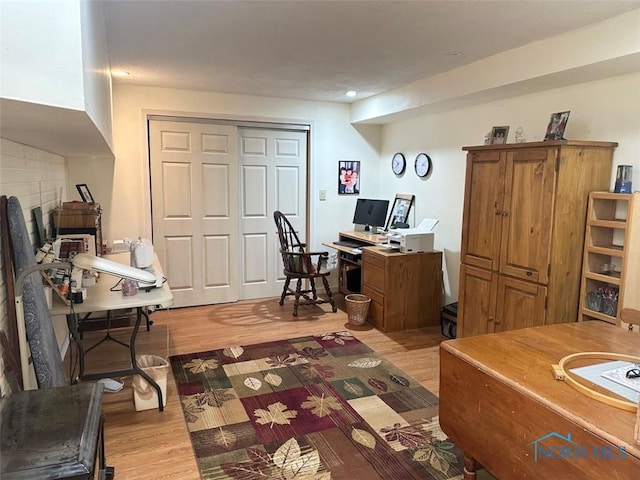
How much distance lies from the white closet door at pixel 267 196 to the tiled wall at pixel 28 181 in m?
1.94

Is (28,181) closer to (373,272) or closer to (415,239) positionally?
(373,272)

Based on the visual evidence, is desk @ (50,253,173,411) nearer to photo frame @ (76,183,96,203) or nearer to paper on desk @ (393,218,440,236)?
photo frame @ (76,183,96,203)

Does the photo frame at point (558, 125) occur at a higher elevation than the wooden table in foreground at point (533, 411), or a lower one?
higher

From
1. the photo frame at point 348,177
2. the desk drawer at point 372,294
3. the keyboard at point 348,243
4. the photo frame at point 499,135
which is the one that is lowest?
the desk drawer at point 372,294

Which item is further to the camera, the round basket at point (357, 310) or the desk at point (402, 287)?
the round basket at point (357, 310)

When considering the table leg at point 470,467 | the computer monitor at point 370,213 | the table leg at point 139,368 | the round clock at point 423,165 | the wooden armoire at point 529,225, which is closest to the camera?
the table leg at point 470,467

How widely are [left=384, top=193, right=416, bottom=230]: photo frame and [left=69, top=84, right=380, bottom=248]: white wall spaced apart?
0.55 meters

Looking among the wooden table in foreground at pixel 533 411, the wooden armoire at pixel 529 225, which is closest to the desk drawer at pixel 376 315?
the wooden armoire at pixel 529 225

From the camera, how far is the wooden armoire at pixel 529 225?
2.68 metres

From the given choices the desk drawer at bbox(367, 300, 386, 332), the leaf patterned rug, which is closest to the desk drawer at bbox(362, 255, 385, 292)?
the desk drawer at bbox(367, 300, 386, 332)

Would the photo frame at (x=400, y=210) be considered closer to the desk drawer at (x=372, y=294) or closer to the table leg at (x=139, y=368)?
the desk drawer at (x=372, y=294)

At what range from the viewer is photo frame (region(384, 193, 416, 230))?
4.86 metres

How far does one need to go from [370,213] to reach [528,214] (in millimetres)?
2386

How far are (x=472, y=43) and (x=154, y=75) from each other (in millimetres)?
2705
